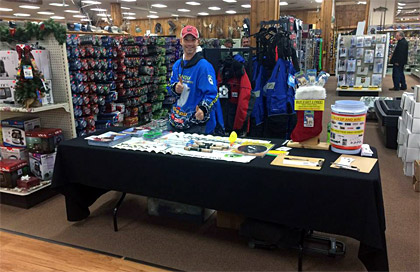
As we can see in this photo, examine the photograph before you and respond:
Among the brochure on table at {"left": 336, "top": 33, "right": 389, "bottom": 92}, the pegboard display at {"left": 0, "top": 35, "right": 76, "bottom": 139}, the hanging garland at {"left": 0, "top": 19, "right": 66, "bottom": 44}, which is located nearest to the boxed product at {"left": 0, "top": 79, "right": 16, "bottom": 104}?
the pegboard display at {"left": 0, "top": 35, "right": 76, "bottom": 139}

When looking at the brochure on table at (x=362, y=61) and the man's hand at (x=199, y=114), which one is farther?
the brochure on table at (x=362, y=61)

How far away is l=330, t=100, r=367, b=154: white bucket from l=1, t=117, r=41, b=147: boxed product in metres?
3.06

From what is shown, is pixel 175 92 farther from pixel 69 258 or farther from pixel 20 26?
pixel 20 26

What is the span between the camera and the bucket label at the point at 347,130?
2.07m

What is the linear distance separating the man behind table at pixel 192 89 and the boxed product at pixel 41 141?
1339 mm

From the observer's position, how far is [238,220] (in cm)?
281

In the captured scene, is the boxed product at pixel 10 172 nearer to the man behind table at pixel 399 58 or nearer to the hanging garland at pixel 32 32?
the hanging garland at pixel 32 32

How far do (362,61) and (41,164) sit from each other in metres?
8.78

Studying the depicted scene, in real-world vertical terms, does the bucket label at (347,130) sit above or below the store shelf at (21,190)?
above

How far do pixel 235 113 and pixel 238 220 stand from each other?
1426 millimetres

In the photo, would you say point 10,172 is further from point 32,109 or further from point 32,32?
point 32,32

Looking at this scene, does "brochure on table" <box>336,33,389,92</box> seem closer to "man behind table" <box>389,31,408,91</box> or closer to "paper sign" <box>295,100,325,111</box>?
"man behind table" <box>389,31,408,91</box>

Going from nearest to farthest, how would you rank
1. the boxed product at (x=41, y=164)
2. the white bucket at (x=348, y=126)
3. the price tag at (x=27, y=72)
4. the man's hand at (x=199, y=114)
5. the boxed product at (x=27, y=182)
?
the white bucket at (x=348, y=126), the man's hand at (x=199, y=114), the price tag at (x=27, y=72), the boxed product at (x=27, y=182), the boxed product at (x=41, y=164)

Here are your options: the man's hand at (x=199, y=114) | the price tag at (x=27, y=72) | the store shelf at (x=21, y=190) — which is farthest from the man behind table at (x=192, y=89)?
the store shelf at (x=21, y=190)
